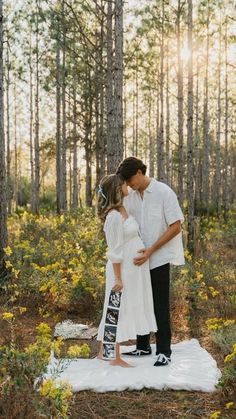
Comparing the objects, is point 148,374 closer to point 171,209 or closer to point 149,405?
point 149,405

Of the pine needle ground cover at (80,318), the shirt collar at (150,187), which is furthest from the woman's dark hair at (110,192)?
the pine needle ground cover at (80,318)

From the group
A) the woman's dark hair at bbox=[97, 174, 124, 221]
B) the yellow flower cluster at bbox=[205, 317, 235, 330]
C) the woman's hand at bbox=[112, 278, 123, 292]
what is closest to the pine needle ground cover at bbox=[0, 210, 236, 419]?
the yellow flower cluster at bbox=[205, 317, 235, 330]

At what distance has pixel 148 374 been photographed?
4883 millimetres

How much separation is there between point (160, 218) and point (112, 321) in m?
1.04

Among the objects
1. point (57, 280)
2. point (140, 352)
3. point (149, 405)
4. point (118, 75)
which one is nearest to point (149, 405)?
point (149, 405)

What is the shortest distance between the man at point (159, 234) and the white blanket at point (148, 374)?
18cm

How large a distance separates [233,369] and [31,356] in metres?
1.55

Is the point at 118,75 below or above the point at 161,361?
above

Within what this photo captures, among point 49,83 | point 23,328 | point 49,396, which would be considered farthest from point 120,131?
point 49,83

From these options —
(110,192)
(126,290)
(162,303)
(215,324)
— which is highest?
(110,192)

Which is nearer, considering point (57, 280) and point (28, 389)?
point (28, 389)

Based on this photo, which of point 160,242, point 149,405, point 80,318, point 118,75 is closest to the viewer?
point 149,405

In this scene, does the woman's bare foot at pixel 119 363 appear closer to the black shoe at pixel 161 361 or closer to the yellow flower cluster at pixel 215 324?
the black shoe at pixel 161 361

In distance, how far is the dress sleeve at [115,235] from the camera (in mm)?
5012
